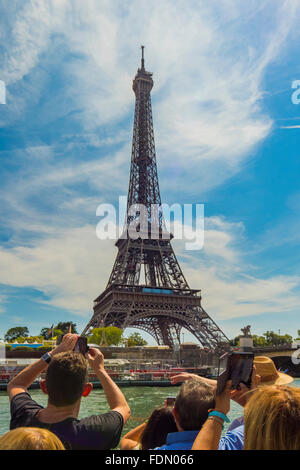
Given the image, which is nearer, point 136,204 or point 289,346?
point 289,346

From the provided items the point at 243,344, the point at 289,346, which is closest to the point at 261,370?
the point at 243,344

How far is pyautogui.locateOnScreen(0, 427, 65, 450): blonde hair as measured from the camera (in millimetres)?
2004

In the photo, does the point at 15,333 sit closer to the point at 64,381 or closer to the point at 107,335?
the point at 107,335

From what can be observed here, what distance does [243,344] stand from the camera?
45188mm

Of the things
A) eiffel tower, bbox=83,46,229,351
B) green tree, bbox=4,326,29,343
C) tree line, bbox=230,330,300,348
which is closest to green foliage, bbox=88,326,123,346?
eiffel tower, bbox=83,46,229,351

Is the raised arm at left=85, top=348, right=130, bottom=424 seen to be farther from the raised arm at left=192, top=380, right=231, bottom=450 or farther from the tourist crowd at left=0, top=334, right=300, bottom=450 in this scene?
the raised arm at left=192, top=380, right=231, bottom=450

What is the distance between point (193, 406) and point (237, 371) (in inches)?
17.1

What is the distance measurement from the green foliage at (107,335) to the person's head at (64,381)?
49921 mm

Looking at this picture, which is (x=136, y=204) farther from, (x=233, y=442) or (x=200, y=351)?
(x=233, y=442)

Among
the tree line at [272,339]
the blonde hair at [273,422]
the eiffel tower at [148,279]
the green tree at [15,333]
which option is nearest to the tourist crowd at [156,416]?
the blonde hair at [273,422]

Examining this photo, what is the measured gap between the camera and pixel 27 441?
2.00 metres

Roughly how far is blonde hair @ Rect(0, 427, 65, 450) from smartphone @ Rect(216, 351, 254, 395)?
3.91 feet

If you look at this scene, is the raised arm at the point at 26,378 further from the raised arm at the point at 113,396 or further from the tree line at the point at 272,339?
the tree line at the point at 272,339

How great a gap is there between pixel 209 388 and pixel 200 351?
51.5m
